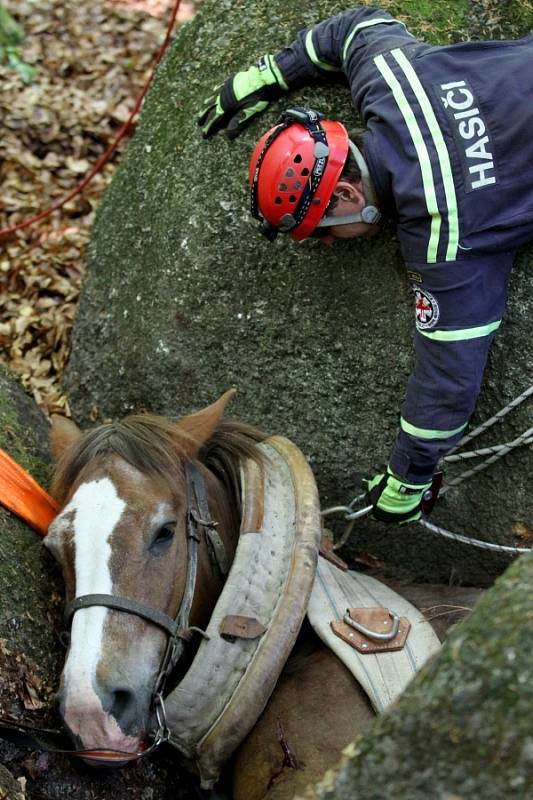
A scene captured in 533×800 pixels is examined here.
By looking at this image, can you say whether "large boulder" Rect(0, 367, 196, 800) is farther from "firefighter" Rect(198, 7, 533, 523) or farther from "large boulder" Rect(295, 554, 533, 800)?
"firefighter" Rect(198, 7, 533, 523)

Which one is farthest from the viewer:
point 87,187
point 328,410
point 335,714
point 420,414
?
point 87,187

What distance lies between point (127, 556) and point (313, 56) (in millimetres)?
2193

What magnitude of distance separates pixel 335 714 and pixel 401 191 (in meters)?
1.92

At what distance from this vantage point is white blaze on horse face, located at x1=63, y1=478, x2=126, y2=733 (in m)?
2.44

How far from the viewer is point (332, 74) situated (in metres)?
3.45

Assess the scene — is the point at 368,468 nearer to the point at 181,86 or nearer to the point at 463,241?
the point at 463,241

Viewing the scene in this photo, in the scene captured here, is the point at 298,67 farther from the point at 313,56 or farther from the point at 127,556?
the point at 127,556

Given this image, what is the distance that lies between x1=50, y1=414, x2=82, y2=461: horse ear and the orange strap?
166mm

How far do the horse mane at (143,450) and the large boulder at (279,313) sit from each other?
1.94 feet

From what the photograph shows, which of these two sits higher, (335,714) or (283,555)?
(283,555)

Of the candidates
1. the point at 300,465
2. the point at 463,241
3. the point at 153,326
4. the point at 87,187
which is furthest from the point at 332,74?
the point at 87,187

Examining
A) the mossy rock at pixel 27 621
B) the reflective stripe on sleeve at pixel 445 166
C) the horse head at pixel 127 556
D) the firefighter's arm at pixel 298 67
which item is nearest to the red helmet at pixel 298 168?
the reflective stripe on sleeve at pixel 445 166

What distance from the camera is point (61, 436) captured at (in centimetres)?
337

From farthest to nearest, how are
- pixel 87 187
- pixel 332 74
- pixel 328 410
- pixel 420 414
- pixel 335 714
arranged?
1. pixel 87 187
2. pixel 328 410
3. pixel 332 74
4. pixel 420 414
5. pixel 335 714
